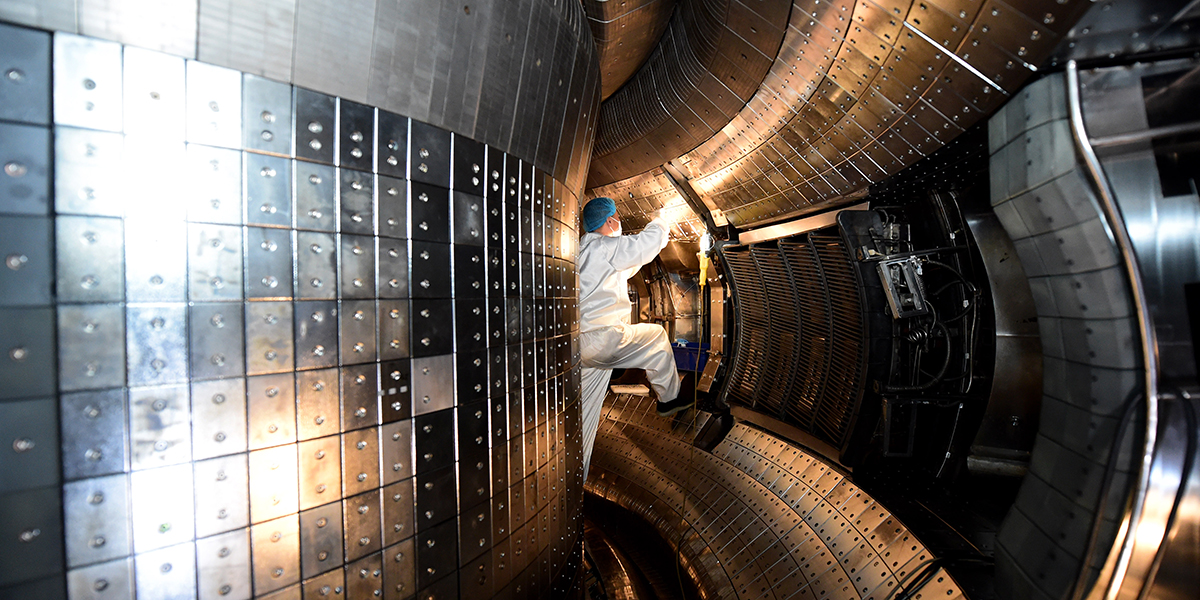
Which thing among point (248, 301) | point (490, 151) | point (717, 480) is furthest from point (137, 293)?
point (717, 480)

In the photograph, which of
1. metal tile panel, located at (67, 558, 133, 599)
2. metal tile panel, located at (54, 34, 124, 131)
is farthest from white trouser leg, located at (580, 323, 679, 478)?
metal tile panel, located at (54, 34, 124, 131)

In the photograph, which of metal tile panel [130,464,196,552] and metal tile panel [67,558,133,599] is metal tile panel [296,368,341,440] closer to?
metal tile panel [130,464,196,552]

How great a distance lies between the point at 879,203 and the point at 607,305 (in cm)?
214

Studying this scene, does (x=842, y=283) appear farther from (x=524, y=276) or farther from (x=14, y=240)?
(x=14, y=240)

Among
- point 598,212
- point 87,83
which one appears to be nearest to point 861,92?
point 598,212

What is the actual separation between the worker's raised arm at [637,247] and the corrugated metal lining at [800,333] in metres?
1.07

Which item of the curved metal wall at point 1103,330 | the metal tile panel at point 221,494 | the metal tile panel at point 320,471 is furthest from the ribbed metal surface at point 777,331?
the metal tile panel at point 221,494

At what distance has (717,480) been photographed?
463 centimetres

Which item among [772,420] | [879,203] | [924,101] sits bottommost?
[772,420]

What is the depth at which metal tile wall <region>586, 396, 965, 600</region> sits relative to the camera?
3102mm

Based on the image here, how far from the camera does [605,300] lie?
430 centimetres

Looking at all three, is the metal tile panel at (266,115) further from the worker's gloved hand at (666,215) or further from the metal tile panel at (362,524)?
the worker's gloved hand at (666,215)

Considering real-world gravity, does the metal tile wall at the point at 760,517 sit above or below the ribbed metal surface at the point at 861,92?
below

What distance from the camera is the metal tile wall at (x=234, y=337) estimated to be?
1.28 meters
